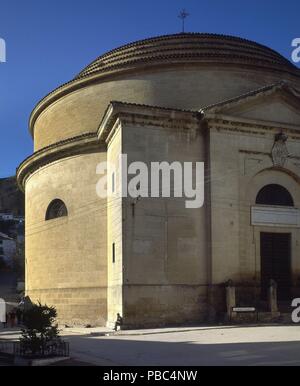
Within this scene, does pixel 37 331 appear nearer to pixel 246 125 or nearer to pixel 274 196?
pixel 246 125

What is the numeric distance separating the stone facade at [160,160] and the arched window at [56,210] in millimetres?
303

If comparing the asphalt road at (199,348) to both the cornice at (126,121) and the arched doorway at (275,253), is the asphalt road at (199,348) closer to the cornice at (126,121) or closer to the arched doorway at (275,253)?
the arched doorway at (275,253)

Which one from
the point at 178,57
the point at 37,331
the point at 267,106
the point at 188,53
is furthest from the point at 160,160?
the point at 37,331

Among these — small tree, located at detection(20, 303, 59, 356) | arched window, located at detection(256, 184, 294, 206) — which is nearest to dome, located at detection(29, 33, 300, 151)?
arched window, located at detection(256, 184, 294, 206)

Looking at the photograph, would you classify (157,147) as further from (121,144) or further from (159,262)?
(159,262)

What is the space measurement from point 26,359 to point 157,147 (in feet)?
38.9

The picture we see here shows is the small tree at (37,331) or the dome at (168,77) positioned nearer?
the small tree at (37,331)

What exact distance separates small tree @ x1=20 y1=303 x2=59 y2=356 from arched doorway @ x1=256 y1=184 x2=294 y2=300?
12.3 metres

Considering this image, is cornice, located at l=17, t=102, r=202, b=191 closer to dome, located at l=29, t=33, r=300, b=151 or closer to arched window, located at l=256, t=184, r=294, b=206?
dome, located at l=29, t=33, r=300, b=151

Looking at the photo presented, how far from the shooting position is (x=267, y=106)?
962 inches

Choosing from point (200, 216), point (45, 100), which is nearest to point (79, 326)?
Result: point (200, 216)

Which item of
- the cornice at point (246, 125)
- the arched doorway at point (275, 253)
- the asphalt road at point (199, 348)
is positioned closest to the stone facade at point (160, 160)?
the cornice at point (246, 125)

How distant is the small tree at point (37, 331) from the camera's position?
1270cm

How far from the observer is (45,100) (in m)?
30.9
